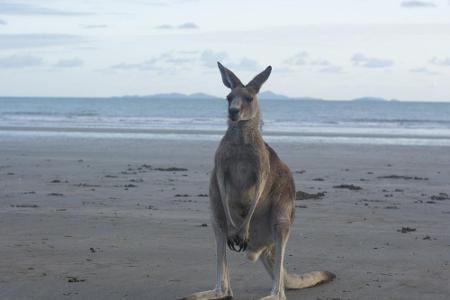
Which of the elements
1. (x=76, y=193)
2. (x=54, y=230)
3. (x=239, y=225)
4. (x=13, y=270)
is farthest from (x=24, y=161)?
(x=239, y=225)

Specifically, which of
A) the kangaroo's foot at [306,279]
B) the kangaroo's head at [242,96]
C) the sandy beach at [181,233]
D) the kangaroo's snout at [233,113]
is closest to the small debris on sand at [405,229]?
the sandy beach at [181,233]

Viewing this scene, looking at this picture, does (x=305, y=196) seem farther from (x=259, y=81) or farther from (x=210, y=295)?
(x=259, y=81)

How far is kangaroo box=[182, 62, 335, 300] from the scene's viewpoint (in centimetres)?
488

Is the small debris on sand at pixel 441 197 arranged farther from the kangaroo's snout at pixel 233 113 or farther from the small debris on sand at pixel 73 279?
the kangaroo's snout at pixel 233 113

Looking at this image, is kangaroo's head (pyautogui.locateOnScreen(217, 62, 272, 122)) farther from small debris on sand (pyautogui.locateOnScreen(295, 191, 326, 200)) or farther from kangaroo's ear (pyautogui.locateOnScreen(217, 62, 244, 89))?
small debris on sand (pyautogui.locateOnScreen(295, 191, 326, 200))

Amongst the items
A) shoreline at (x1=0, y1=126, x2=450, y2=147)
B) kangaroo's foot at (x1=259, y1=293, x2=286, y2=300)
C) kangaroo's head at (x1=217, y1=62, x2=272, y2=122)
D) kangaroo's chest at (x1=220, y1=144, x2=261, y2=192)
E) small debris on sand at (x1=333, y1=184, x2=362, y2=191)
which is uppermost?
kangaroo's head at (x1=217, y1=62, x2=272, y2=122)

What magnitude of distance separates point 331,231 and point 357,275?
190 cm

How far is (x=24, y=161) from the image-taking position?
52.3 ft

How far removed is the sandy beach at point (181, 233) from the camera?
5.49 meters

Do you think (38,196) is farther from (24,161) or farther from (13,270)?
(24,161)

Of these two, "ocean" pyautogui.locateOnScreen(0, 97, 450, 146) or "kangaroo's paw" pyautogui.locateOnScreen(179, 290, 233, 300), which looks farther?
"ocean" pyautogui.locateOnScreen(0, 97, 450, 146)

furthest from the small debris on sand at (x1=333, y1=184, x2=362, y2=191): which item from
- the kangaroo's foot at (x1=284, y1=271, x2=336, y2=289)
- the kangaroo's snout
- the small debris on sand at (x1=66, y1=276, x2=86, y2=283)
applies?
the kangaroo's snout

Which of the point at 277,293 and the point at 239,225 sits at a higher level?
the point at 239,225

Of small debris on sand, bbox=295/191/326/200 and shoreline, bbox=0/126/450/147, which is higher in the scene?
shoreline, bbox=0/126/450/147
